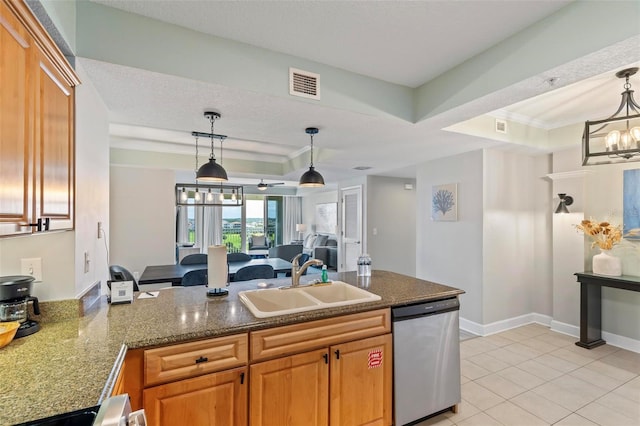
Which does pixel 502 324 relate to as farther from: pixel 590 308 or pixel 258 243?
pixel 258 243

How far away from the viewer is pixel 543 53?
67.1 inches

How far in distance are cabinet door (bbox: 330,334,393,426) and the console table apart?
2.79m

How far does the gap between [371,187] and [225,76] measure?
14.0ft

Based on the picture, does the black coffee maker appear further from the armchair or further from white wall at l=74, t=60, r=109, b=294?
the armchair

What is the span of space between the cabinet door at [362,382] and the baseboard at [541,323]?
2322 mm

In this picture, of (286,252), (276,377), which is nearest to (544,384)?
A: (276,377)

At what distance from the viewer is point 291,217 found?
35.4 feet

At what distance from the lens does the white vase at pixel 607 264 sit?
3.17m

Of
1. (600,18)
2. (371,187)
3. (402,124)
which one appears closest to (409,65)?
(402,124)

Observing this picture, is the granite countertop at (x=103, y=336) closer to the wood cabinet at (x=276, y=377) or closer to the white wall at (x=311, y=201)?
the wood cabinet at (x=276, y=377)

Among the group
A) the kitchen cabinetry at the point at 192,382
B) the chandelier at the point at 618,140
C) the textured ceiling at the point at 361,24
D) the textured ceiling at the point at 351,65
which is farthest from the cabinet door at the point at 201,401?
the chandelier at the point at 618,140

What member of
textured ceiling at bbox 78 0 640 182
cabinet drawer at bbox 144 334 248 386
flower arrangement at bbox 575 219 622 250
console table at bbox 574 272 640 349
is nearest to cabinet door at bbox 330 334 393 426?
cabinet drawer at bbox 144 334 248 386

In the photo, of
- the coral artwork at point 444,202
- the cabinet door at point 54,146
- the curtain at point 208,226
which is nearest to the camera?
the cabinet door at point 54,146

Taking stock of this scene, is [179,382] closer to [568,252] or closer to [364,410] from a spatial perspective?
[364,410]
